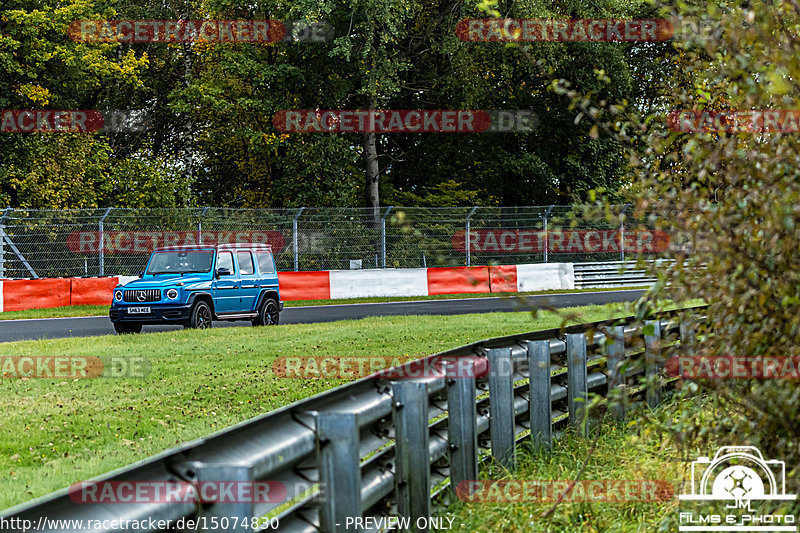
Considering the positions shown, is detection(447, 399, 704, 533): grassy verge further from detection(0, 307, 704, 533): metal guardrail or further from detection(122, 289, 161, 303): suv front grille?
detection(122, 289, 161, 303): suv front grille

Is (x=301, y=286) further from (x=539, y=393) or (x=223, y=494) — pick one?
(x=223, y=494)

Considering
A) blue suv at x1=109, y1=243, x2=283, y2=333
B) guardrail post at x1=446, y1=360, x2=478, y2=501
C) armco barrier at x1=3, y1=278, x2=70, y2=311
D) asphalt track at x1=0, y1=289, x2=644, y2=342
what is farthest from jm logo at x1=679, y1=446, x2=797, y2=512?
armco barrier at x1=3, y1=278, x2=70, y2=311

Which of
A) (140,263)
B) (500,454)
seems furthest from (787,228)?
(140,263)

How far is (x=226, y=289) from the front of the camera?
1848 centimetres

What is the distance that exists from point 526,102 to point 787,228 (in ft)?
118

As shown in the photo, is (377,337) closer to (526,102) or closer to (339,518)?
(339,518)

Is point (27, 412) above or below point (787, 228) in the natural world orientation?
below

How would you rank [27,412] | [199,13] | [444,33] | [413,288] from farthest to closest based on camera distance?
[199,13] → [444,33] → [413,288] → [27,412]

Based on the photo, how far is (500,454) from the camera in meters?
6.34

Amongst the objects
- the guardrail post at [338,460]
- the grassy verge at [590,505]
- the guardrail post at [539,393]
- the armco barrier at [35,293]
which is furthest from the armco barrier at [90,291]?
the guardrail post at [338,460]

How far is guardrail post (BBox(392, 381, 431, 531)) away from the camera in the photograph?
474 cm

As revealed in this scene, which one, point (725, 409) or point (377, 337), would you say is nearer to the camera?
point (725, 409)

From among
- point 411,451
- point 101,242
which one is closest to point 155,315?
point 101,242

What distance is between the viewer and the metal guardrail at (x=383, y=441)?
10.2 ft
